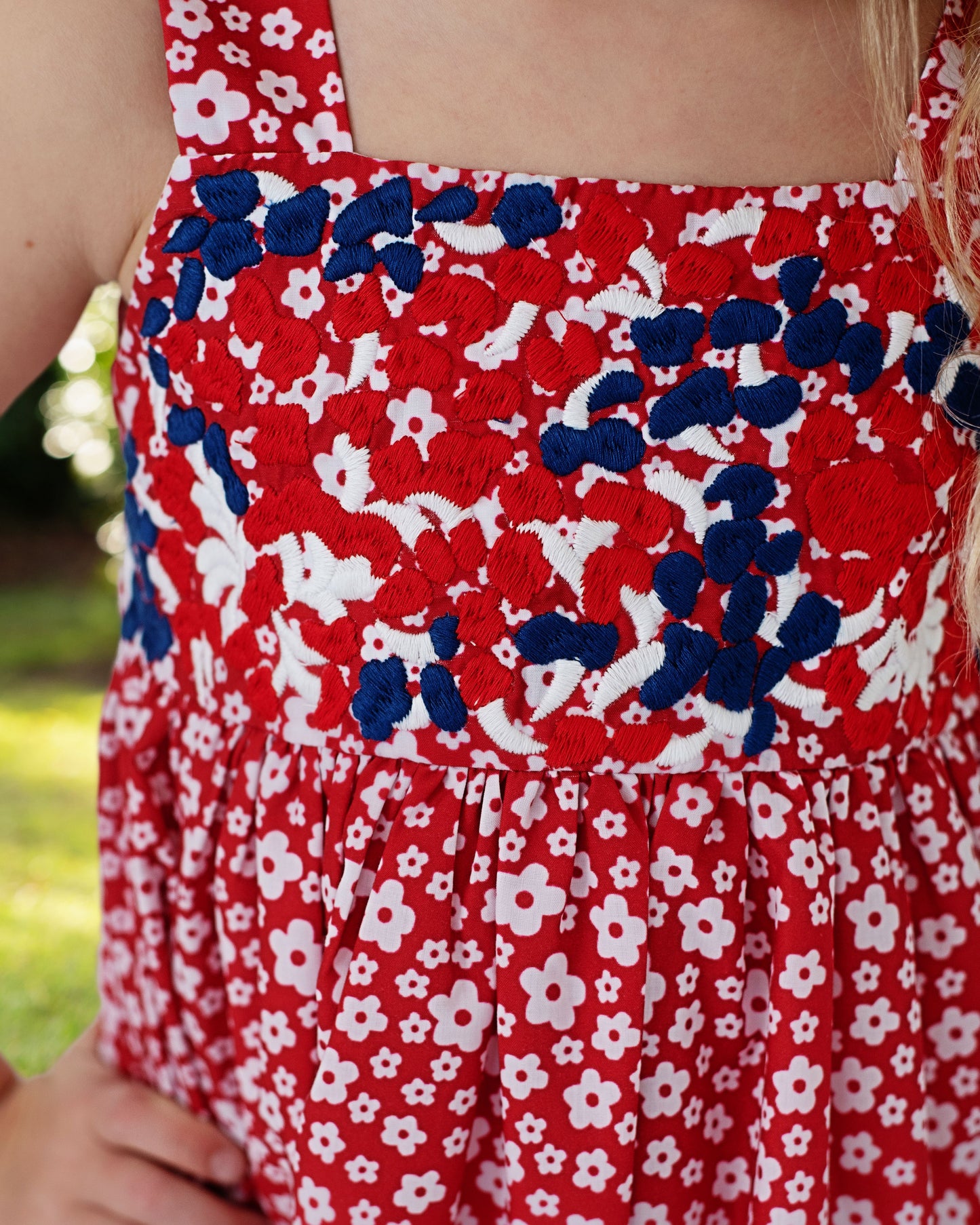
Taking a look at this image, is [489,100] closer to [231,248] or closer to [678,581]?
[231,248]

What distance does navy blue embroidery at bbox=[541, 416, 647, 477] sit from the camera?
1.91ft

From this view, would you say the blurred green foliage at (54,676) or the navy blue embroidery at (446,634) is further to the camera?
the blurred green foliage at (54,676)

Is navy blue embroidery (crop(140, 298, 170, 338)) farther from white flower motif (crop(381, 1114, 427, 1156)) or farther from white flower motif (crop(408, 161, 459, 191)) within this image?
white flower motif (crop(381, 1114, 427, 1156))

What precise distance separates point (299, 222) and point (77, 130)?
0.39ft

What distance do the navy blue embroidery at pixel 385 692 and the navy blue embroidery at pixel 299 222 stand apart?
0.21 metres

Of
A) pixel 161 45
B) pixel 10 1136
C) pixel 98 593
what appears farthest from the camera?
pixel 98 593

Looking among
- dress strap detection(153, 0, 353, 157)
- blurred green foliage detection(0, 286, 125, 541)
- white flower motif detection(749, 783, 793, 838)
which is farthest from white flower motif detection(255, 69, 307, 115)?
blurred green foliage detection(0, 286, 125, 541)

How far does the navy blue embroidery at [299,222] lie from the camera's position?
0.57 m

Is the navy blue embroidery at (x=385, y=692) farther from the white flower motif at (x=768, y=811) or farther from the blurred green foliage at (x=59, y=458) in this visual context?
the blurred green foliage at (x=59, y=458)

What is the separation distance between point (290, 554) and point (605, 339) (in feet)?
0.64

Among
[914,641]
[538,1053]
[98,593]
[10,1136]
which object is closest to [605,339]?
[914,641]

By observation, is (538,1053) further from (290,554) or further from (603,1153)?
(290,554)

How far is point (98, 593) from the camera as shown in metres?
3.01

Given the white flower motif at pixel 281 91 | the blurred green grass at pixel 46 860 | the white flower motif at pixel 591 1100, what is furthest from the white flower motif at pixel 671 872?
the blurred green grass at pixel 46 860
